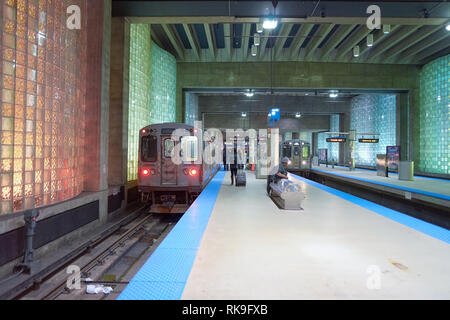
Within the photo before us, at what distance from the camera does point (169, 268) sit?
2.98 m

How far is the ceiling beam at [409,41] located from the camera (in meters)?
11.8

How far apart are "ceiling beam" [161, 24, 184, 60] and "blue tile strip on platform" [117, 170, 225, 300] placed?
408 inches

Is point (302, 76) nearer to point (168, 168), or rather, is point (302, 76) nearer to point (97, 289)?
point (168, 168)

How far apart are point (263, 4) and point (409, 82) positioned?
12.3m

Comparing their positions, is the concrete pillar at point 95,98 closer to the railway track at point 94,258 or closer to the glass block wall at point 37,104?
the glass block wall at point 37,104

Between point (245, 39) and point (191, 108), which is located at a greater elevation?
point (245, 39)

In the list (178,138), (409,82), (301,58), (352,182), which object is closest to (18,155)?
(178,138)

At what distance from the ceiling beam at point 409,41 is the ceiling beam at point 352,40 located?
8.01ft

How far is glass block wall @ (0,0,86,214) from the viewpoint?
4.46 m

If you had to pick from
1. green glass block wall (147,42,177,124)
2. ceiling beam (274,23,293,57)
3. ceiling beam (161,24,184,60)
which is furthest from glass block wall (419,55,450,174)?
green glass block wall (147,42,177,124)

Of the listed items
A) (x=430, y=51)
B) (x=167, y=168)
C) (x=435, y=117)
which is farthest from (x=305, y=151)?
(x=167, y=168)

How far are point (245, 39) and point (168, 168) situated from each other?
8775 millimetres
